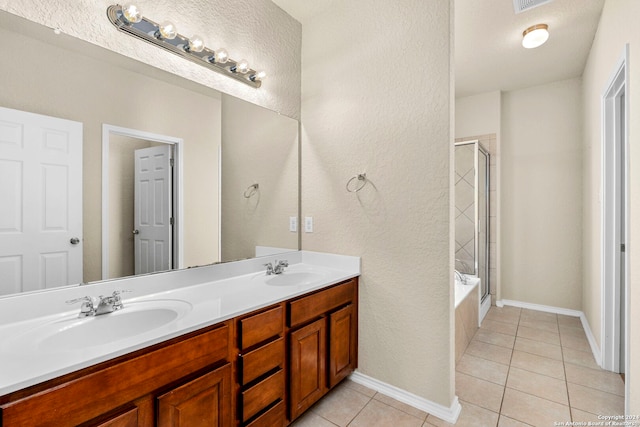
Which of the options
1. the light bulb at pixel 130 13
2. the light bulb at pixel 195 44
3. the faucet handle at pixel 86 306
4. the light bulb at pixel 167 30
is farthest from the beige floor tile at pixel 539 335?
the light bulb at pixel 130 13

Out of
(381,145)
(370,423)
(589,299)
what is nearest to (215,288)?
(370,423)

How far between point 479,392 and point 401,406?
57 cm

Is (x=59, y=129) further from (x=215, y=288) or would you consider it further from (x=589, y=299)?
(x=589, y=299)

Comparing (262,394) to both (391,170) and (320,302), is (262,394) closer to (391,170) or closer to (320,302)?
(320,302)

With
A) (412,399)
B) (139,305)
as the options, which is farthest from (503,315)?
(139,305)

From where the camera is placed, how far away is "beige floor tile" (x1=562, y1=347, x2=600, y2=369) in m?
2.36

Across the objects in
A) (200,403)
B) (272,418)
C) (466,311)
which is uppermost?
(200,403)

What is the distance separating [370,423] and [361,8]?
259cm

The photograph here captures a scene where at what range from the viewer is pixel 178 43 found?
163 cm

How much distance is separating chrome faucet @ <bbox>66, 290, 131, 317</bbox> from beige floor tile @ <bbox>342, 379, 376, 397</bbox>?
1.51m

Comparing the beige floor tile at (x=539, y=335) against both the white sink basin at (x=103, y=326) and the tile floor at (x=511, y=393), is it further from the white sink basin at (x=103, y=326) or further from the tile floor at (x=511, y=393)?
the white sink basin at (x=103, y=326)

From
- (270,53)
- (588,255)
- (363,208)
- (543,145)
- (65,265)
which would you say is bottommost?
(588,255)

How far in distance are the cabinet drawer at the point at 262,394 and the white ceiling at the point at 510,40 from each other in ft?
7.87

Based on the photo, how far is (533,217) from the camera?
11.9ft
